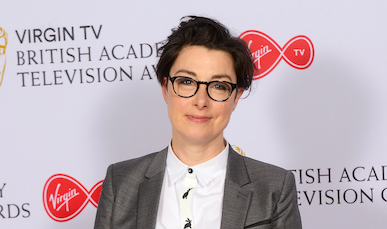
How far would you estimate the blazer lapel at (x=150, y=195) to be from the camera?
1265 mm

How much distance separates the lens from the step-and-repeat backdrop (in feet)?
6.38

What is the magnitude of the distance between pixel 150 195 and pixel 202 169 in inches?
6.9

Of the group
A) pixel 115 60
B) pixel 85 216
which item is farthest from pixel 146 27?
pixel 85 216

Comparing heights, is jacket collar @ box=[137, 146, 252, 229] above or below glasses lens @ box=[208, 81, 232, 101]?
below

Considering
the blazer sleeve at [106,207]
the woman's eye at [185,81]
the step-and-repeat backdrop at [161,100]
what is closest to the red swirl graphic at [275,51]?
the step-and-repeat backdrop at [161,100]

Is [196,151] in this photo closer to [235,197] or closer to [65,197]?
[235,197]

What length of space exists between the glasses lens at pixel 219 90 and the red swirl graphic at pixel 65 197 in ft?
3.09

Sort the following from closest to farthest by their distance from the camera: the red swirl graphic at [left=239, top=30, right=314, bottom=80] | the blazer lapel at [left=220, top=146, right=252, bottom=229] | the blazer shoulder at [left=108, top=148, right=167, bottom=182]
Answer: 1. the blazer lapel at [left=220, top=146, right=252, bottom=229]
2. the blazer shoulder at [left=108, top=148, right=167, bottom=182]
3. the red swirl graphic at [left=239, top=30, right=314, bottom=80]

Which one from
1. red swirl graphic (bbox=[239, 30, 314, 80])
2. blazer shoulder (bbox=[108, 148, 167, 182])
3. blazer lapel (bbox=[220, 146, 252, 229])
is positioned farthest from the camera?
red swirl graphic (bbox=[239, 30, 314, 80])

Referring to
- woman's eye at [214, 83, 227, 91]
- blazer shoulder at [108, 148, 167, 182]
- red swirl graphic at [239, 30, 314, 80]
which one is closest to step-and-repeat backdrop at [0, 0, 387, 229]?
red swirl graphic at [239, 30, 314, 80]

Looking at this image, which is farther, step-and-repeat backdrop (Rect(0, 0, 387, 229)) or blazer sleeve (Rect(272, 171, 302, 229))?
step-and-repeat backdrop (Rect(0, 0, 387, 229))

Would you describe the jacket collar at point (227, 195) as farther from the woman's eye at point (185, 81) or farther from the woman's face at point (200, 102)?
the woman's eye at point (185, 81)

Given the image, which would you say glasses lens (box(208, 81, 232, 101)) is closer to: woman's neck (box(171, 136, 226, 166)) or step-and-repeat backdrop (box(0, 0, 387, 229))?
woman's neck (box(171, 136, 226, 166))

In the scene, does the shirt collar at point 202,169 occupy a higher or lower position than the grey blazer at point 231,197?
higher
